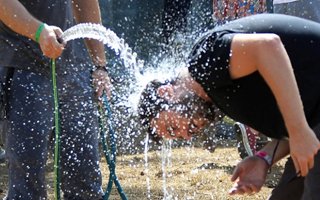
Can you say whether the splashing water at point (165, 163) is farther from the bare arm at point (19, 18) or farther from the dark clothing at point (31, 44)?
the bare arm at point (19, 18)

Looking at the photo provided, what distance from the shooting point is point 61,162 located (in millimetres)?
3898

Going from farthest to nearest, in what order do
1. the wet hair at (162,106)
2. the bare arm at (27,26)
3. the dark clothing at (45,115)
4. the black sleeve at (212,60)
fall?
the dark clothing at (45,115), the bare arm at (27,26), the wet hair at (162,106), the black sleeve at (212,60)

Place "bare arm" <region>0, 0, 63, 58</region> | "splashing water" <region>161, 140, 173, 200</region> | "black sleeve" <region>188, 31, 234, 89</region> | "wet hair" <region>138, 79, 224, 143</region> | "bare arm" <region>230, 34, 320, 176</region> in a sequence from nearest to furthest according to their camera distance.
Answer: "bare arm" <region>230, 34, 320, 176</region>, "black sleeve" <region>188, 31, 234, 89</region>, "wet hair" <region>138, 79, 224, 143</region>, "bare arm" <region>0, 0, 63, 58</region>, "splashing water" <region>161, 140, 173, 200</region>

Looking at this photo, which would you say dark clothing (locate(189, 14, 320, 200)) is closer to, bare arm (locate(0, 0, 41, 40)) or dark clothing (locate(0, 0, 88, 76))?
bare arm (locate(0, 0, 41, 40))

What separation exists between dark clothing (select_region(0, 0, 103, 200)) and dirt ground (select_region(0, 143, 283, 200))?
4.61 ft

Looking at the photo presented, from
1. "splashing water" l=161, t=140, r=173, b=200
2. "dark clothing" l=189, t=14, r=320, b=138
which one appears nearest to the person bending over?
"dark clothing" l=189, t=14, r=320, b=138

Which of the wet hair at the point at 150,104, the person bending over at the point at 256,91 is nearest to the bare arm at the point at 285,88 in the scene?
the person bending over at the point at 256,91

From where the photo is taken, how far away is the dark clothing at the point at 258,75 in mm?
2928

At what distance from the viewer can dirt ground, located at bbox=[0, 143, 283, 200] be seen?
5391 millimetres

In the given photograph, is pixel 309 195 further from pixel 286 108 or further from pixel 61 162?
pixel 61 162

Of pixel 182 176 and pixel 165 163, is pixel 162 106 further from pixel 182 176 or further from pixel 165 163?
pixel 165 163

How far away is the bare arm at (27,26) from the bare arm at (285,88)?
932 mm

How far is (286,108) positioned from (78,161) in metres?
1.38

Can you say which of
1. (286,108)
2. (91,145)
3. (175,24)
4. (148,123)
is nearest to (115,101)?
(175,24)
